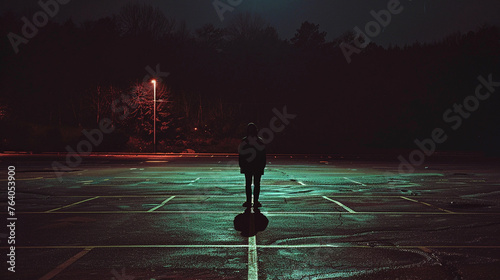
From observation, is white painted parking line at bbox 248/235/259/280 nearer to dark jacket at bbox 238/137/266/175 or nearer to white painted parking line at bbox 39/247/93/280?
white painted parking line at bbox 39/247/93/280

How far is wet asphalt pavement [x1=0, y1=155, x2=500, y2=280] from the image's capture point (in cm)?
591

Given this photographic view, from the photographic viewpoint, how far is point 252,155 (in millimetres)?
10914

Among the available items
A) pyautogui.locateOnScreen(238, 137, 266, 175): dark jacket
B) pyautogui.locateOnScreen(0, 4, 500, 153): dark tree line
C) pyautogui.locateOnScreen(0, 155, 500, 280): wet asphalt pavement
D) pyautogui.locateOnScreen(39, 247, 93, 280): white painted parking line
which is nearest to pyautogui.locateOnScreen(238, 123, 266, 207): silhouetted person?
pyautogui.locateOnScreen(238, 137, 266, 175): dark jacket

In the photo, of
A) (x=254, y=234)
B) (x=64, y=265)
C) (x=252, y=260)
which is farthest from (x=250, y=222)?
(x=64, y=265)

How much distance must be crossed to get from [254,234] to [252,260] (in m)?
1.79

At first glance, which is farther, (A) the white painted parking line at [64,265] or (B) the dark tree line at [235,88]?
(B) the dark tree line at [235,88]

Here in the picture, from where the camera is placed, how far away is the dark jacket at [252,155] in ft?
35.6

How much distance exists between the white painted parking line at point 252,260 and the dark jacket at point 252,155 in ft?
10.6

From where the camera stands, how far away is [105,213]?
10391mm

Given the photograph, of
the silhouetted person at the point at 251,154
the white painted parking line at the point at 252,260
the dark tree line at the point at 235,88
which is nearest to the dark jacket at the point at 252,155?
the silhouetted person at the point at 251,154

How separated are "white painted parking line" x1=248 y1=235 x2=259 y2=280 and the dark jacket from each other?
10.6 feet

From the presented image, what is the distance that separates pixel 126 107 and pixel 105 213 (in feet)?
149

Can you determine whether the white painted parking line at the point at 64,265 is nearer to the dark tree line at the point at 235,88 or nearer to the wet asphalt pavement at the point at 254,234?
the wet asphalt pavement at the point at 254,234

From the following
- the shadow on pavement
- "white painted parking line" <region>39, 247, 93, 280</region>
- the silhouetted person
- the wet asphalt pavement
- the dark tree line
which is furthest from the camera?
the dark tree line
